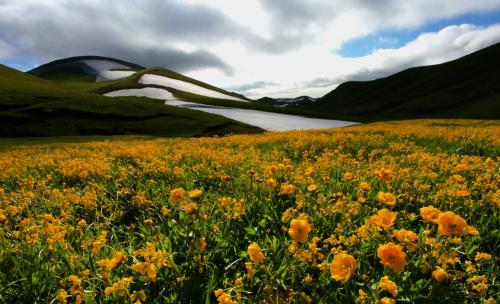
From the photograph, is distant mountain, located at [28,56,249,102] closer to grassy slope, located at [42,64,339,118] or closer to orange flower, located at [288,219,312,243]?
grassy slope, located at [42,64,339,118]

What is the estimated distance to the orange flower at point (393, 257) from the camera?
2266mm

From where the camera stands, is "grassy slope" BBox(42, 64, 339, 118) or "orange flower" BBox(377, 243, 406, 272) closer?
"orange flower" BBox(377, 243, 406, 272)

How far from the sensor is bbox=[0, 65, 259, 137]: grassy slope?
61.2 metres

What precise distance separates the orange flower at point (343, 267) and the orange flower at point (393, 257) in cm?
25

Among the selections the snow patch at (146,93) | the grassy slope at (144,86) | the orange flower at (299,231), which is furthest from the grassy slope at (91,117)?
the orange flower at (299,231)

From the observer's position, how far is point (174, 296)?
129 inches

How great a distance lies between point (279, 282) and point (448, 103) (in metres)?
184

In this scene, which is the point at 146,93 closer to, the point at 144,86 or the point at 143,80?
the point at 144,86

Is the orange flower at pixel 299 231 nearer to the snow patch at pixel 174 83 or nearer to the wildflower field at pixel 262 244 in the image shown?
the wildflower field at pixel 262 244

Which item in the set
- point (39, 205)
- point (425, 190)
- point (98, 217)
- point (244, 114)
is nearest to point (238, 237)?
point (98, 217)

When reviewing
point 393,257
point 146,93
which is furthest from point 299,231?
point 146,93

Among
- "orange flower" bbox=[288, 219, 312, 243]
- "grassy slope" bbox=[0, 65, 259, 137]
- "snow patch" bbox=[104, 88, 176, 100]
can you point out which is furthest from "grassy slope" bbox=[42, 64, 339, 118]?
"orange flower" bbox=[288, 219, 312, 243]

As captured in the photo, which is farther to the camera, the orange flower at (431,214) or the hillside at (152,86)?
the hillside at (152,86)

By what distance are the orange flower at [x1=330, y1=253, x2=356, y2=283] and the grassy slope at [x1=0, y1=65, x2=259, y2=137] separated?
62.4 meters
